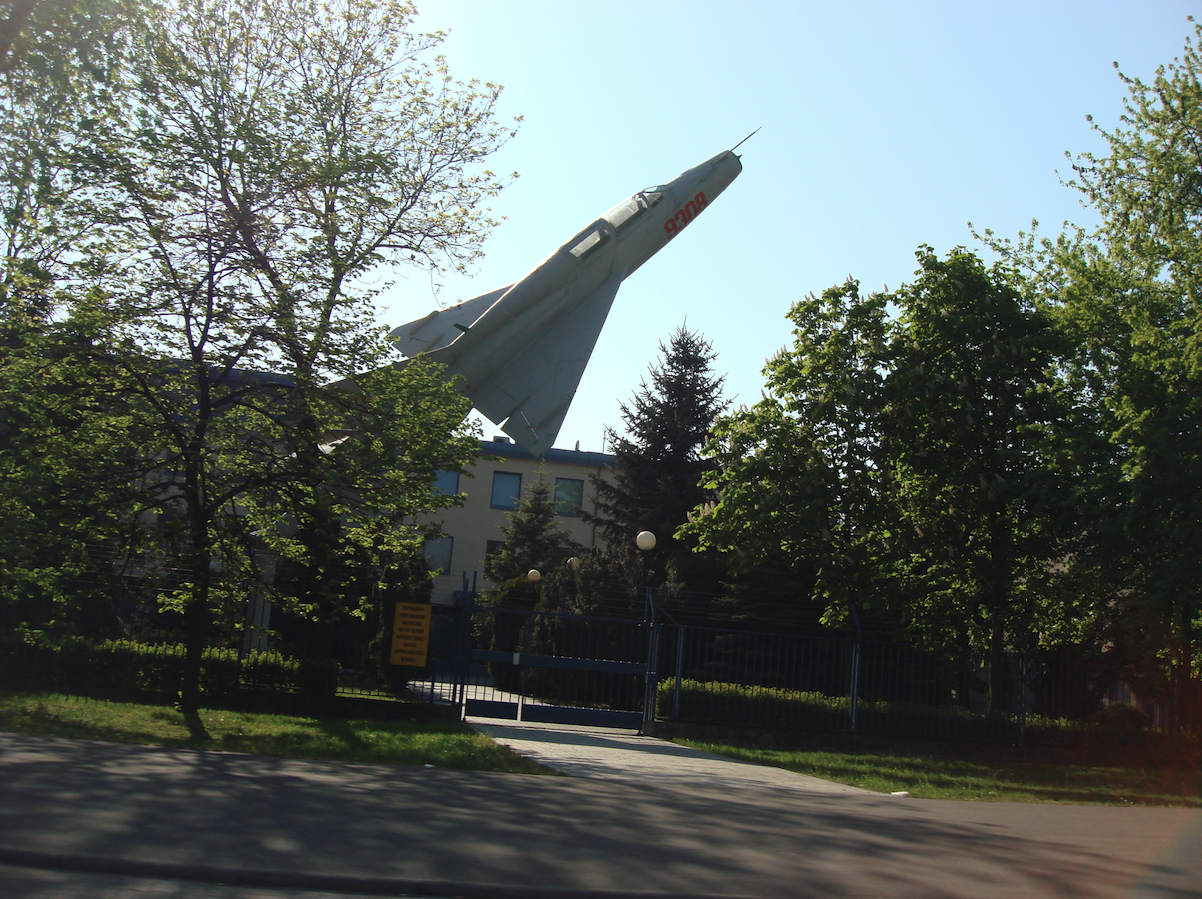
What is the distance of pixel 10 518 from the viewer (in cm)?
1223

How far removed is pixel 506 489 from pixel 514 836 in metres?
37.6

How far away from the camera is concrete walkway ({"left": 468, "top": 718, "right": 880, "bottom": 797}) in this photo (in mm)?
10438

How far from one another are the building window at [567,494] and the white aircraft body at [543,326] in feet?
58.2

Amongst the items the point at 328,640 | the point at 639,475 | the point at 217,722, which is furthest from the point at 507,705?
the point at 639,475

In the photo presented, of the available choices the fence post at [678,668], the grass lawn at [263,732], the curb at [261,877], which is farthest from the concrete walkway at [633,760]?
the curb at [261,877]

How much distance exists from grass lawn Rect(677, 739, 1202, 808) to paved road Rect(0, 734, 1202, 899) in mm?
2868

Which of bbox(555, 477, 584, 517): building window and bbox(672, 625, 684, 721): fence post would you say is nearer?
bbox(672, 625, 684, 721): fence post

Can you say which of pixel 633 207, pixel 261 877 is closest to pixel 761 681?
pixel 261 877

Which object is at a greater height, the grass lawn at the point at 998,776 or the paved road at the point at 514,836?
the paved road at the point at 514,836

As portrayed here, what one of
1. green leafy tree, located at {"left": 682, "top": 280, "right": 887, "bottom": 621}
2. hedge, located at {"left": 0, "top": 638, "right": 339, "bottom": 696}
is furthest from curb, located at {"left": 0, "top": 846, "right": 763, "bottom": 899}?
green leafy tree, located at {"left": 682, "top": 280, "right": 887, "bottom": 621}

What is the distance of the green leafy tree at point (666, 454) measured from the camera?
30344mm

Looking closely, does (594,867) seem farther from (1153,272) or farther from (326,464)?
(1153,272)

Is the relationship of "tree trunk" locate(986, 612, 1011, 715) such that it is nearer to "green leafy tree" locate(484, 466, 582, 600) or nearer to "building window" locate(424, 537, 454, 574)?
"green leafy tree" locate(484, 466, 582, 600)

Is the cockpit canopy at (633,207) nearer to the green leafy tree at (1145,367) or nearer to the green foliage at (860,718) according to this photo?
the green leafy tree at (1145,367)
